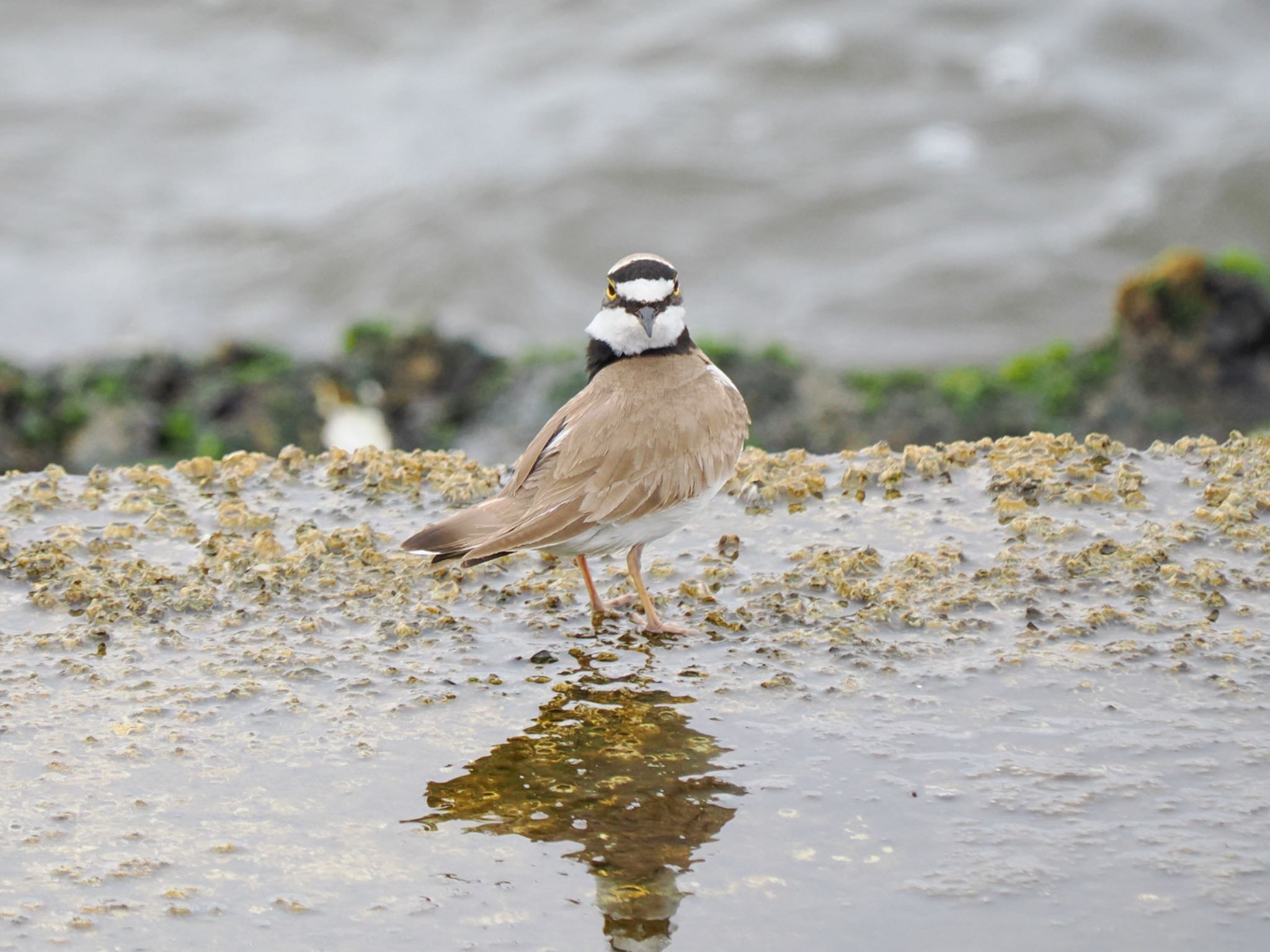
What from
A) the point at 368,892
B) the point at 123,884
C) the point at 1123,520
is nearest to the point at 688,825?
the point at 368,892

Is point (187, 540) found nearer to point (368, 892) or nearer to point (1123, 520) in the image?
point (368, 892)

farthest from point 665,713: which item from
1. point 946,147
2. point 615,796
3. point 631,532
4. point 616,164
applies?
point 946,147

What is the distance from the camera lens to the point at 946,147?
62.8 feet

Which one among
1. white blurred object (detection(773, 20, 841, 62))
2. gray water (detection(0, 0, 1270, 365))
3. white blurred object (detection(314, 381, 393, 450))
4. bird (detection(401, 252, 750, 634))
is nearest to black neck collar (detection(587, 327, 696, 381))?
bird (detection(401, 252, 750, 634))

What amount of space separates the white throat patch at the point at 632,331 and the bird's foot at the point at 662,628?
1073 mm

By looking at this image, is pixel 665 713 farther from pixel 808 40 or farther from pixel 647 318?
pixel 808 40

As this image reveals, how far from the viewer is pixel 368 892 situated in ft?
10.7

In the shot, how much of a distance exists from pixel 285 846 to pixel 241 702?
804 millimetres

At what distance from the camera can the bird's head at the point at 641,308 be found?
5.07 metres

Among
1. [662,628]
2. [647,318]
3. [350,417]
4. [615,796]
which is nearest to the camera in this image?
[615,796]

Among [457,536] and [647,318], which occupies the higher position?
[647,318]

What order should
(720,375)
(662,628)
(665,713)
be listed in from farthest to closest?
1. (720,375)
2. (662,628)
3. (665,713)

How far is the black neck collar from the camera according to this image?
5.21 m

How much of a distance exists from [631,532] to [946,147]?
620 inches
